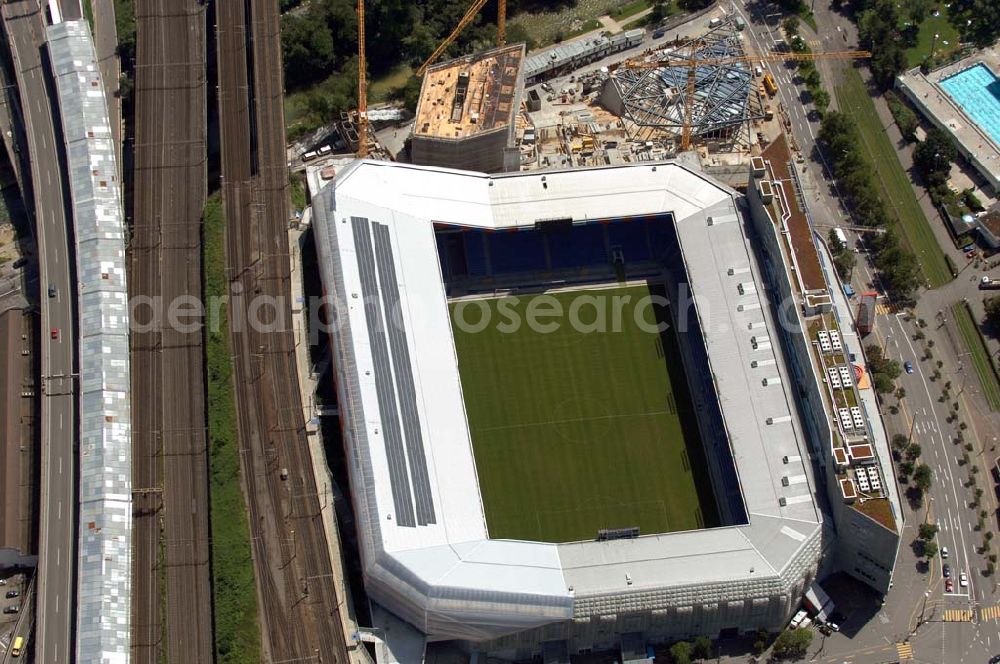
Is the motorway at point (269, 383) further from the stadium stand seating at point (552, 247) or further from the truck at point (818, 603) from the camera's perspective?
the truck at point (818, 603)

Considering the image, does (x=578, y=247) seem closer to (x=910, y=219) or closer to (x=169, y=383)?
(x=910, y=219)

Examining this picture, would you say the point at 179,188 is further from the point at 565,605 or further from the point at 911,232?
the point at 911,232

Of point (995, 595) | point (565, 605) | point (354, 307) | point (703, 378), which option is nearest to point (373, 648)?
point (565, 605)

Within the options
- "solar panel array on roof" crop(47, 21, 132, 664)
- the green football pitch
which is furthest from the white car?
"solar panel array on roof" crop(47, 21, 132, 664)

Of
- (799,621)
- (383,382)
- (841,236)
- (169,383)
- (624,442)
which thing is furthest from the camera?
(841,236)

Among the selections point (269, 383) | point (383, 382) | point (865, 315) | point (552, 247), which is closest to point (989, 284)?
point (865, 315)

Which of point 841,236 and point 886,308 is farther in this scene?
point 841,236

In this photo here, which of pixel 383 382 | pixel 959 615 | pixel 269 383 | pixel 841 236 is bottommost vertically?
pixel 959 615
